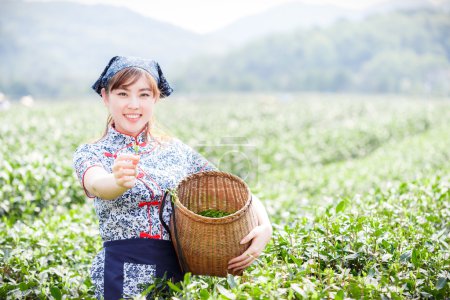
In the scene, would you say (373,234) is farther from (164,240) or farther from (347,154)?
(347,154)

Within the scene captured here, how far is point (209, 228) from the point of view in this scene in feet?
6.10

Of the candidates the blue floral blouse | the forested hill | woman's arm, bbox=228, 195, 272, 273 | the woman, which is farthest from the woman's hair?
the forested hill

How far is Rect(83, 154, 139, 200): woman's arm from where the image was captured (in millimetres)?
1784

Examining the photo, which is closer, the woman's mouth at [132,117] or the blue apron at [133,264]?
the blue apron at [133,264]

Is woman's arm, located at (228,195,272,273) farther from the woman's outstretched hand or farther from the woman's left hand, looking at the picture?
the woman's outstretched hand

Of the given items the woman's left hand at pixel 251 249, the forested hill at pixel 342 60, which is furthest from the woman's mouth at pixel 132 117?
the forested hill at pixel 342 60

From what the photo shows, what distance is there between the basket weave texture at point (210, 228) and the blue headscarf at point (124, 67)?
564 millimetres

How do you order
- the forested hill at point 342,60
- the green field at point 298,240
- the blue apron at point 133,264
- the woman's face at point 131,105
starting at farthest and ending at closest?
the forested hill at point 342,60 → the woman's face at point 131,105 → the blue apron at point 133,264 → the green field at point 298,240

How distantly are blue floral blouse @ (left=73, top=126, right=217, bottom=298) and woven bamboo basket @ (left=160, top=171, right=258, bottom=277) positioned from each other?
12 cm

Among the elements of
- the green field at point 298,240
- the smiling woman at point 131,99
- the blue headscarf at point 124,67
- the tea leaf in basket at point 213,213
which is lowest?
the green field at point 298,240

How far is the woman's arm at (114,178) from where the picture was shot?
5.85ft

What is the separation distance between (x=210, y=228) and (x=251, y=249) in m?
0.25

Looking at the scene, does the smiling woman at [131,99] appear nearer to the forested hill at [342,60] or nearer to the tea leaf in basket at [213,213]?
the tea leaf in basket at [213,213]

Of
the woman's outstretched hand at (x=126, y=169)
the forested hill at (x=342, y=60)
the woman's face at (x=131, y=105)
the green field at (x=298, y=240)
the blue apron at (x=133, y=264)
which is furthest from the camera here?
the forested hill at (x=342, y=60)
